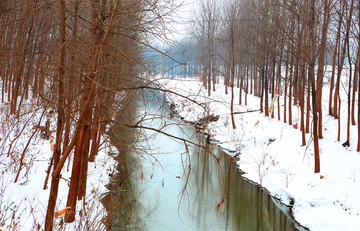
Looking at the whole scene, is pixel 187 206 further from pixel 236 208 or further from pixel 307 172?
pixel 307 172

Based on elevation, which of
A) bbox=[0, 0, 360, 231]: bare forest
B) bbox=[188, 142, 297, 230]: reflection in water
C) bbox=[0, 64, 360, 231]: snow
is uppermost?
bbox=[0, 0, 360, 231]: bare forest

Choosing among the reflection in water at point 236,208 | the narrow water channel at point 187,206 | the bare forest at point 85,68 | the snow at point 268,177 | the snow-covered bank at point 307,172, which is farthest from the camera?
the reflection in water at point 236,208

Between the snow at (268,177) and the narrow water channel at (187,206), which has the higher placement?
the snow at (268,177)

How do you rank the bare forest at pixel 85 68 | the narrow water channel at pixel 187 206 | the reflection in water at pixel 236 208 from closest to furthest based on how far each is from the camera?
the bare forest at pixel 85 68
the narrow water channel at pixel 187 206
the reflection in water at pixel 236 208

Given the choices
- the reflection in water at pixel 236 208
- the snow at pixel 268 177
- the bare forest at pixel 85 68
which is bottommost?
the reflection in water at pixel 236 208

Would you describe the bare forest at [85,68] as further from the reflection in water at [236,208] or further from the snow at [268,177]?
the reflection in water at [236,208]

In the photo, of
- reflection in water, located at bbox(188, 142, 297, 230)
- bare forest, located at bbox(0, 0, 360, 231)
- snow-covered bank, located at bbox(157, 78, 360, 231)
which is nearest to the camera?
bare forest, located at bbox(0, 0, 360, 231)

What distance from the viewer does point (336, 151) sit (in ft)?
33.6

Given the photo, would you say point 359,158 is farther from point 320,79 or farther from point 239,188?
point 239,188

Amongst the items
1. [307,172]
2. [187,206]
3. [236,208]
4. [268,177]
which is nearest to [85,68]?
[187,206]

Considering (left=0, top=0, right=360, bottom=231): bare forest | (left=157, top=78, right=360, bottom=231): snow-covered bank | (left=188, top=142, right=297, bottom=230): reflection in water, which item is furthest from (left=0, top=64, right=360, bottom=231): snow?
(left=188, top=142, right=297, bottom=230): reflection in water

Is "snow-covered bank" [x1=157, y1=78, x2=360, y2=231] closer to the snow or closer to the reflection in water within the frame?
the snow

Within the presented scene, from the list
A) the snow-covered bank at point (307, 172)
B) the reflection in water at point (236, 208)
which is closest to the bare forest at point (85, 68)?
the snow-covered bank at point (307, 172)

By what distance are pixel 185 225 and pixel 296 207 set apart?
312 centimetres
